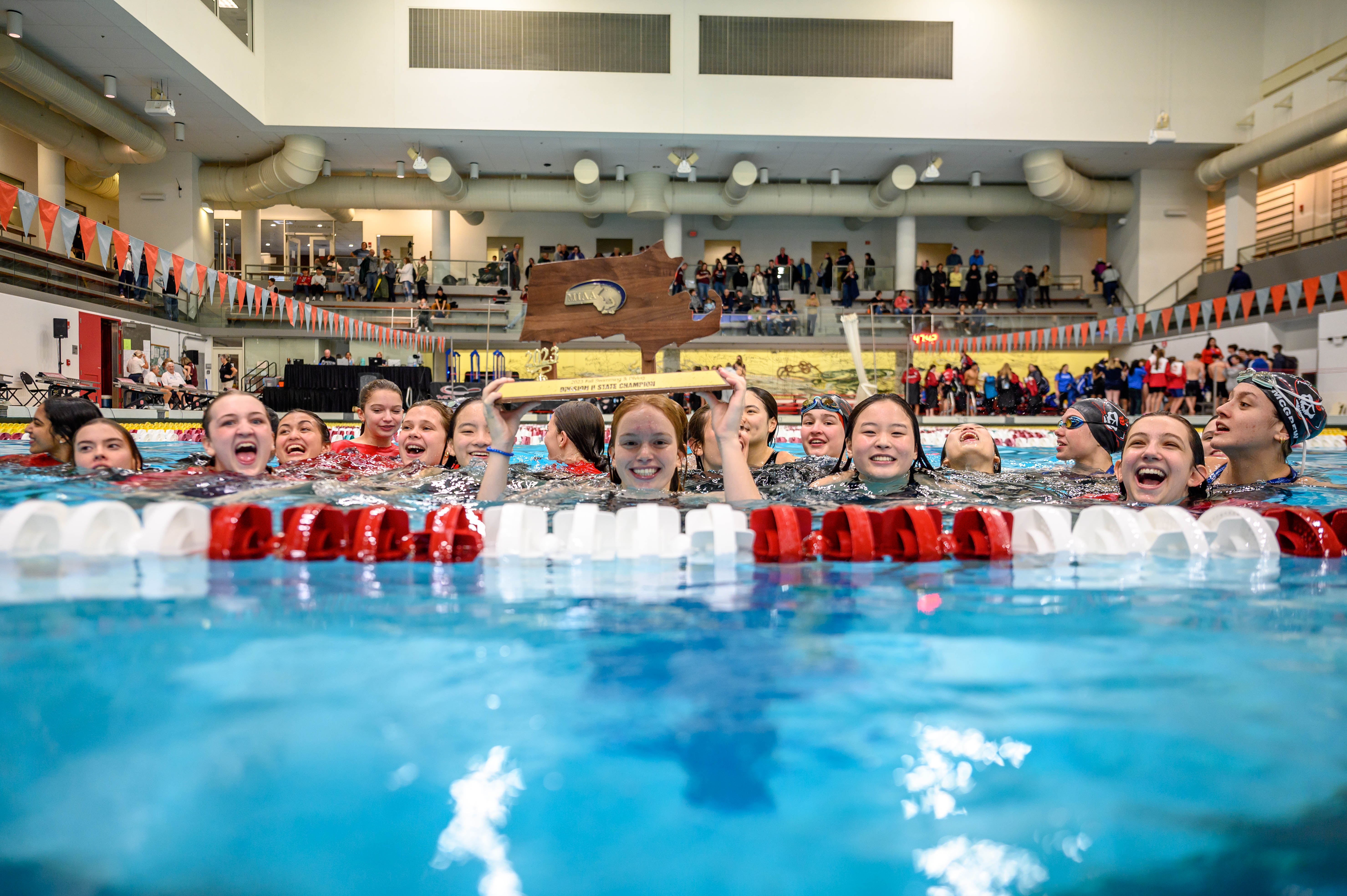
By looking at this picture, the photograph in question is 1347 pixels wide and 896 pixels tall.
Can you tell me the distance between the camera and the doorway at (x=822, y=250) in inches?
1059

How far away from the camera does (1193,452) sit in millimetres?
3205

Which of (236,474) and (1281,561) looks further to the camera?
(236,474)

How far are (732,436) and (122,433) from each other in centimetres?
303

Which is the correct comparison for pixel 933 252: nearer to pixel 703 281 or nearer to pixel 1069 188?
pixel 1069 188

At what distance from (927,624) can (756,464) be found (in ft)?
8.91

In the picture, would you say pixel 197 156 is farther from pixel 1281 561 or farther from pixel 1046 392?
pixel 1281 561

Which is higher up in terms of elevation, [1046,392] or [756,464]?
[1046,392]

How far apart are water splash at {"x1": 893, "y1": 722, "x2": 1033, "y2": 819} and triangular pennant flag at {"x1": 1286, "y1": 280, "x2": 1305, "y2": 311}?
1597 centimetres

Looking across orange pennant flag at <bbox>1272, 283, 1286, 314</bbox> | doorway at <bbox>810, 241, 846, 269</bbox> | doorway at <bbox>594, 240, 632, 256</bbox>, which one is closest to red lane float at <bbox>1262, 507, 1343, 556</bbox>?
orange pennant flag at <bbox>1272, 283, 1286, 314</bbox>

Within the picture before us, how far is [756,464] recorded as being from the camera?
4.69 meters

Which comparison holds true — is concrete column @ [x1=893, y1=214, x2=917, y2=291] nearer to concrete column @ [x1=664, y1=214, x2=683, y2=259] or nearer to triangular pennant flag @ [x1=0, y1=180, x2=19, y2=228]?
concrete column @ [x1=664, y1=214, x2=683, y2=259]

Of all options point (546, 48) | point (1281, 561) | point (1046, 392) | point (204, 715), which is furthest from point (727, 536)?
point (546, 48)

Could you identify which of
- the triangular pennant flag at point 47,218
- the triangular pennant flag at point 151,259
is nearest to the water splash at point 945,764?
the triangular pennant flag at point 47,218

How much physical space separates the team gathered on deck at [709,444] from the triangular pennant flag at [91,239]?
15.5ft
